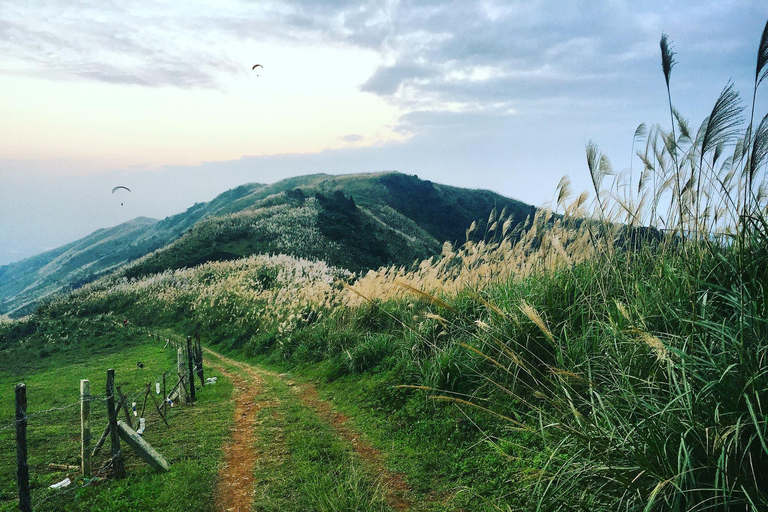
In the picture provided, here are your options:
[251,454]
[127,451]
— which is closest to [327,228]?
[127,451]

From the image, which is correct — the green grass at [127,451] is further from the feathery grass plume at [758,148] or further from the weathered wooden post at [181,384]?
the feathery grass plume at [758,148]

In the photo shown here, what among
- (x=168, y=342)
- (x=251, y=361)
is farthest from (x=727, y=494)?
(x=168, y=342)

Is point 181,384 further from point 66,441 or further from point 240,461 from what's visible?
point 240,461

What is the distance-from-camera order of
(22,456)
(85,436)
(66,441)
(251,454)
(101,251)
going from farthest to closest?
1. (101,251)
2. (66,441)
3. (251,454)
4. (85,436)
5. (22,456)

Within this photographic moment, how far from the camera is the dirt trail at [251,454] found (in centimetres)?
487

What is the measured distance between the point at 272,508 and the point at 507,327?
10.7ft

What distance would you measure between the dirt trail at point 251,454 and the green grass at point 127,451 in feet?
0.61

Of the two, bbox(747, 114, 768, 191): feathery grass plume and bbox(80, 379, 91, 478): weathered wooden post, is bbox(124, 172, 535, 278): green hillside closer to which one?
bbox(80, 379, 91, 478): weathered wooden post

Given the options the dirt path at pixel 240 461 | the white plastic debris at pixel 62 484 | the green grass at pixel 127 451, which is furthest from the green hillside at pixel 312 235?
the white plastic debris at pixel 62 484

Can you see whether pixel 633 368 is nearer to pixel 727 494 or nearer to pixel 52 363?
pixel 727 494

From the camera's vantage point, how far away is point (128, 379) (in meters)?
13.2

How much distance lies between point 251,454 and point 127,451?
2.13 metres

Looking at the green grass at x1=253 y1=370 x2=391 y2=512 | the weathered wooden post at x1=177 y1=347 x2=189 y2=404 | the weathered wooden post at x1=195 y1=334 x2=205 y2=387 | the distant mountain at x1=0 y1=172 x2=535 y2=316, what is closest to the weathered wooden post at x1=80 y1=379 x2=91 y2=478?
the green grass at x1=253 y1=370 x2=391 y2=512

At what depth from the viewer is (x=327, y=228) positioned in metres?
53.4
